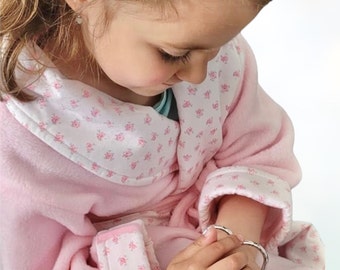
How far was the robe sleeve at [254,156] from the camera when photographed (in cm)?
88

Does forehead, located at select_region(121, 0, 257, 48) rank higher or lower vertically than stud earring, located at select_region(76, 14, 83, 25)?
higher

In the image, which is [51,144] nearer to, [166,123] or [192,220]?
[166,123]

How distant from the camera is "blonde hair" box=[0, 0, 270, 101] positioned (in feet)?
2.30

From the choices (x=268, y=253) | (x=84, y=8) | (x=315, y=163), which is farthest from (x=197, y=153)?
(x=315, y=163)

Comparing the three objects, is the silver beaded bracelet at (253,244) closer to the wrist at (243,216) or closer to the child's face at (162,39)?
the wrist at (243,216)

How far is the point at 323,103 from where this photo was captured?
125 centimetres

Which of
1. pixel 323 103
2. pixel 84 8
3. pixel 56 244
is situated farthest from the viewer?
pixel 323 103

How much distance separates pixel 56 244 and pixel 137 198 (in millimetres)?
107

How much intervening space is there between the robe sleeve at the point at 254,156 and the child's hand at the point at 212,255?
0.10 m

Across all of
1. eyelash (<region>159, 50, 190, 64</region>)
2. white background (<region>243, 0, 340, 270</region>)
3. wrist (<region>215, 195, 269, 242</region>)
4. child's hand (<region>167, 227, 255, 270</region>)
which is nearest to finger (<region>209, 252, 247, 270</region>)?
child's hand (<region>167, 227, 255, 270</region>)

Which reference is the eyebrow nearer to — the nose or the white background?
the nose

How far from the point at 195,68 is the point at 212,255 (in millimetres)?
192

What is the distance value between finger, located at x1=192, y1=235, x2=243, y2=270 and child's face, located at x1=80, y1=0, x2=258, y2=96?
0.55 ft

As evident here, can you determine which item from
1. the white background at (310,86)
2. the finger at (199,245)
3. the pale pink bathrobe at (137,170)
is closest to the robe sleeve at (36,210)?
the pale pink bathrobe at (137,170)
